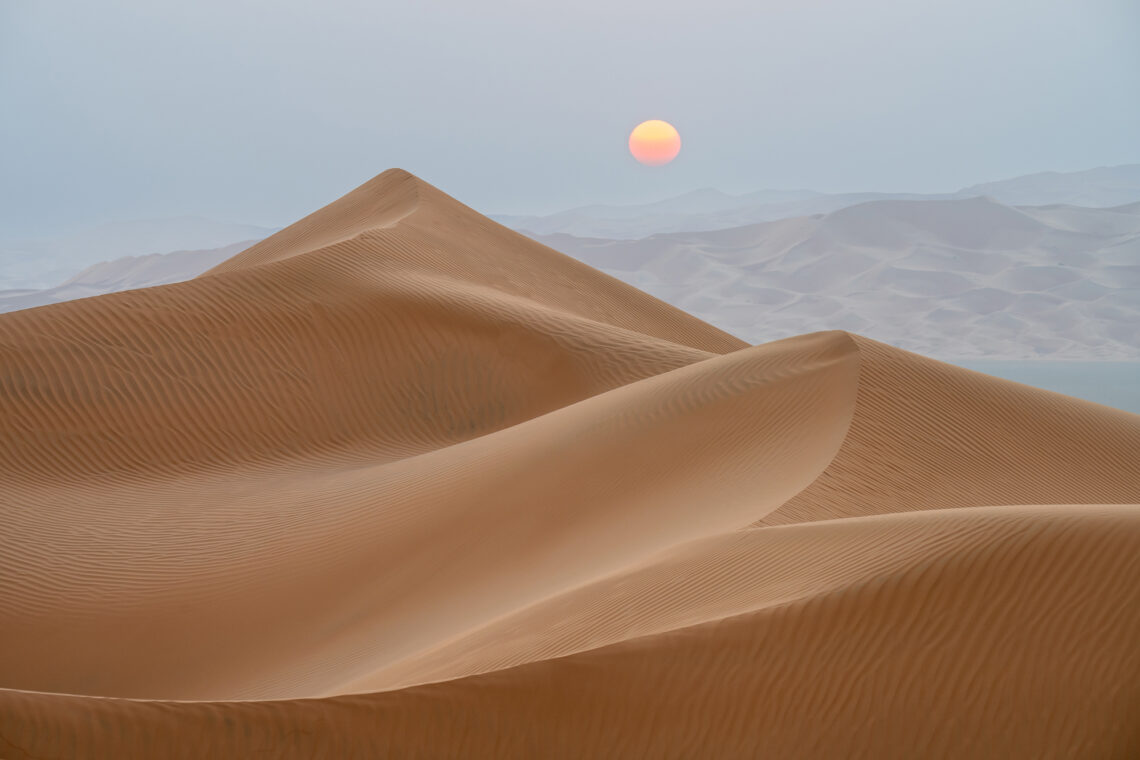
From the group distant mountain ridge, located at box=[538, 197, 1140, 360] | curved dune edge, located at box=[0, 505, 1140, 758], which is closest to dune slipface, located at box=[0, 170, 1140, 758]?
curved dune edge, located at box=[0, 505, 1140, 758]

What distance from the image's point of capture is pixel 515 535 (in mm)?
7633

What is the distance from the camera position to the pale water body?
3588 centimetres

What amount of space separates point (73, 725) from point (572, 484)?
4703 millimetres

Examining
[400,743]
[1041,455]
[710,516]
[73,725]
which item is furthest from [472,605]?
[1041,455]

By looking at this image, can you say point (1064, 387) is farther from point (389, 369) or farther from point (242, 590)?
point (242, 590)

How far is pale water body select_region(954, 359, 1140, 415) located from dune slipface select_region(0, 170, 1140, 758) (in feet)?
78.1

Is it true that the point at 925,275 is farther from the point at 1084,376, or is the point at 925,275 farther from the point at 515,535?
the point at 515,535

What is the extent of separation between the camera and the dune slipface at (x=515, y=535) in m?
3.87

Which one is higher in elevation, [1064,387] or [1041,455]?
Result: [1041,455]

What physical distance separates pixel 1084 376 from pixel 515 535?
4436 cm

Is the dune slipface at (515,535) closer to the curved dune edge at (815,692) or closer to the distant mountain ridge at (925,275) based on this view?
the curved dune edge at (815,692)

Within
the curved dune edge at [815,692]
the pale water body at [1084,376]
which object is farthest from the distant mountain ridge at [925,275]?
the curved dune edge at [815,692]

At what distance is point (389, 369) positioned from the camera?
13727 millimetres

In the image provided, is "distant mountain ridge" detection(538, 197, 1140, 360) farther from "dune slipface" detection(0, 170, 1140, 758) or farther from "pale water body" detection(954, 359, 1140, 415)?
"dune slipface" detection(0, 170, 1140, 758)
